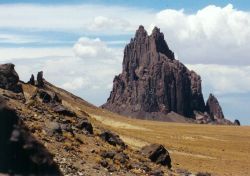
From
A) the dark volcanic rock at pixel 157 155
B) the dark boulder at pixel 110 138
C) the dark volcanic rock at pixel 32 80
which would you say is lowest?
the dark volcanic rock at pixel 157 155

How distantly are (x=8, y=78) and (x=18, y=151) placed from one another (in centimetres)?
2441

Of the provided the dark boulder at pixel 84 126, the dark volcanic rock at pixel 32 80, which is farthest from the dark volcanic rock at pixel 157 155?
the dark volcanic rock at pixel 32 80

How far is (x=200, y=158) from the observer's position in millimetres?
61875

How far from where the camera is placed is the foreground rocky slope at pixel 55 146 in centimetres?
2138

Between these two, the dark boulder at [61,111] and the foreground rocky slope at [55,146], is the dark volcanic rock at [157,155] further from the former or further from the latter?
the dark boulder at [61,111]

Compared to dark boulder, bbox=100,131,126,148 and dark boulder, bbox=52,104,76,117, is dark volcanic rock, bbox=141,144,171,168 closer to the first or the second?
dark boulder, bbox=100,131,126,148

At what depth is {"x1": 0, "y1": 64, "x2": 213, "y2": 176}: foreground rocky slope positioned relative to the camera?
21375 millimetres

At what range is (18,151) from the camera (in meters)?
21.3

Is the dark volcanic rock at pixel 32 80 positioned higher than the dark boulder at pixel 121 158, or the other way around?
the dark volcanic rock at pixel 32 80

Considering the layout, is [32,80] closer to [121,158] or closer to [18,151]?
[121,158]

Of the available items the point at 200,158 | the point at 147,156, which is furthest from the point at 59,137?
the point at 200,158

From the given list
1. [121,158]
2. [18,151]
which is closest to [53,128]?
[121,158]

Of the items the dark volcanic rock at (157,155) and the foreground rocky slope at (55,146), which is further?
the dark volcanic rock at (157,155)

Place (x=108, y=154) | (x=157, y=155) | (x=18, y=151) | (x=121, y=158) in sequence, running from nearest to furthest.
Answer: (x=18, y=151) → (x=108, y=154) → (x=121, y=158) → (x=157, y=155)
